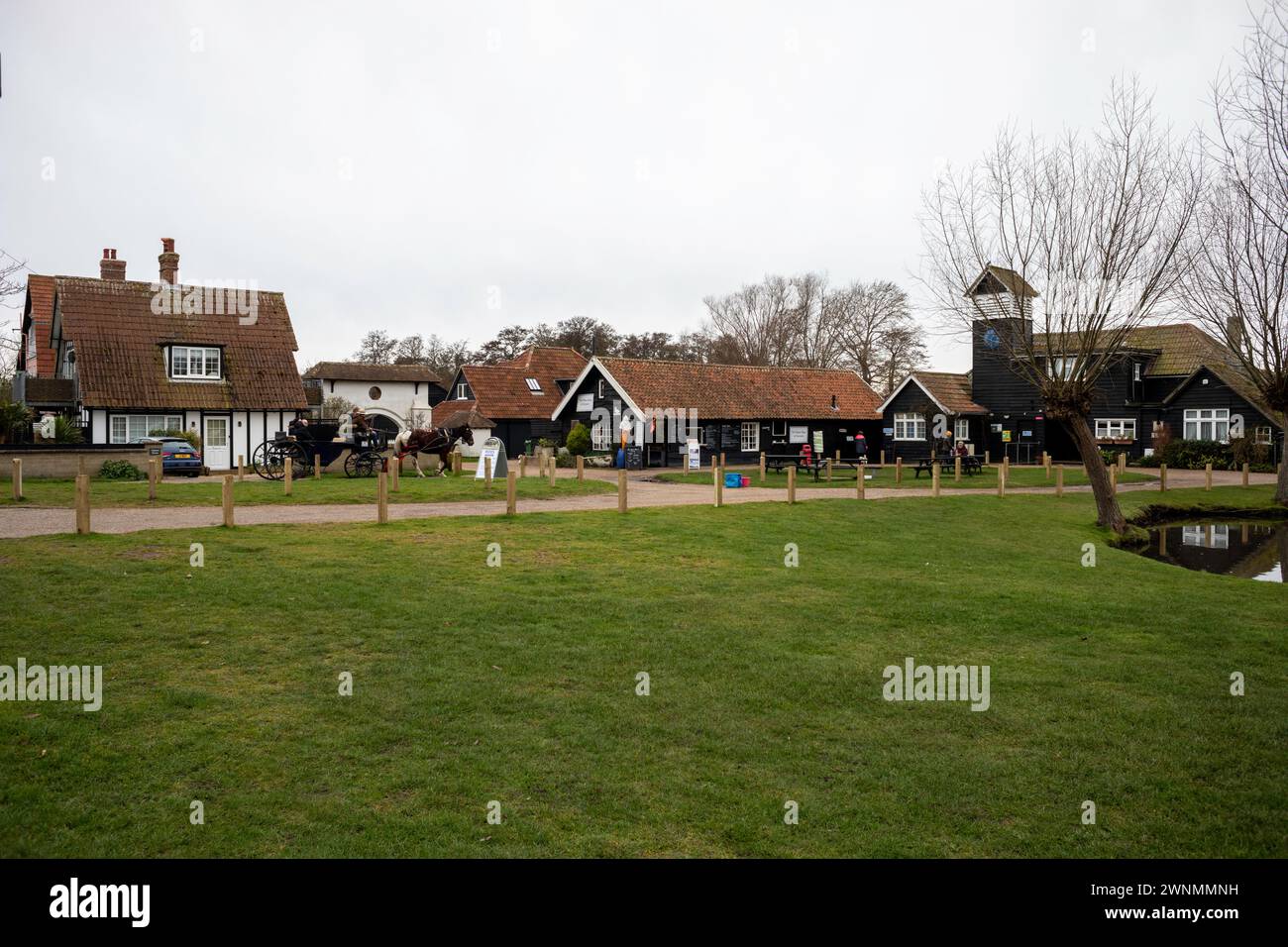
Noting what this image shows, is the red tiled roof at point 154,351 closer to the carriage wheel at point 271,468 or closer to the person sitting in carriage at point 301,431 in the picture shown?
the carriage wheel at point 271,468

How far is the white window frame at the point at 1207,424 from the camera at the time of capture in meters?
45.1

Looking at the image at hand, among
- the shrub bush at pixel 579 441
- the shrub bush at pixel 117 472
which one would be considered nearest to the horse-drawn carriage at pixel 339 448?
the shrub bush at pixel 117 472

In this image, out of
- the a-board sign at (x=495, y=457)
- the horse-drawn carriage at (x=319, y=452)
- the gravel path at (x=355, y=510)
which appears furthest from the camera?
the horse-drawn carriage at (x=319, y=452)

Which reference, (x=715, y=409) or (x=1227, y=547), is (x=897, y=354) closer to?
(x=715, y=409)

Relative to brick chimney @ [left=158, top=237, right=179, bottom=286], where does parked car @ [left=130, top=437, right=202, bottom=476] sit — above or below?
below

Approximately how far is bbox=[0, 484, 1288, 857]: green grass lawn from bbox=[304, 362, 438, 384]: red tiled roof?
4139 centimetres

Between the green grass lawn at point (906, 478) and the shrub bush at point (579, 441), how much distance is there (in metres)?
7.26

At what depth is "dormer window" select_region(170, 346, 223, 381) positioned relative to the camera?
3572 centimetres

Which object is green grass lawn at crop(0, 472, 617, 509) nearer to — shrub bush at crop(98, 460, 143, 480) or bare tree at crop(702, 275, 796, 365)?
shrub bush at crop(98, 460, 143, 480)

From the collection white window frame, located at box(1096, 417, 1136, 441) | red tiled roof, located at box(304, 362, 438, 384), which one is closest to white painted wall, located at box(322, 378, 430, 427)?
red tiled roof, located at box(304, 362, 438, 384)

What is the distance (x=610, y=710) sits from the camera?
24.9ft

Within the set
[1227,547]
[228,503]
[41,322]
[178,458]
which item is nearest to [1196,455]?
[1227,547]
